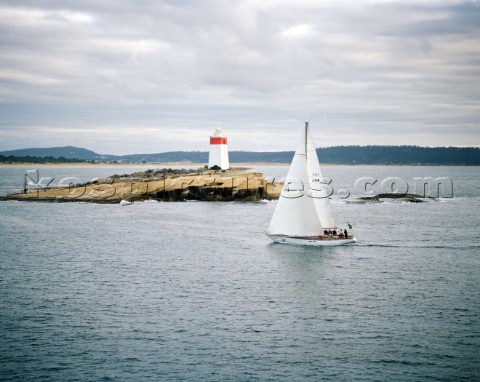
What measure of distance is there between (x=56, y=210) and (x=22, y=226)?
1684cm

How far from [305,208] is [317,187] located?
2.11 m

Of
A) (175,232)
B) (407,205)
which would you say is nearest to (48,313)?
(175,232)

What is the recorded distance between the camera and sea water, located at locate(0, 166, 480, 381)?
73.3 feet

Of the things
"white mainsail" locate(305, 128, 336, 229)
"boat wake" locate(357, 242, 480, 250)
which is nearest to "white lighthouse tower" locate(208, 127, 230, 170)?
"white mainsail" locate(305, 128, 336, 229)

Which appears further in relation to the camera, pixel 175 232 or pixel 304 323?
pixel 175 232

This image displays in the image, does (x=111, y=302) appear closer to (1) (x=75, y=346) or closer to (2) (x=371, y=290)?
(1) (x=75, y=346)

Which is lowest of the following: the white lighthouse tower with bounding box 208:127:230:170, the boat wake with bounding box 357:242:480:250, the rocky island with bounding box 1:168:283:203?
the boat wake with bounding box 357:242:480:250

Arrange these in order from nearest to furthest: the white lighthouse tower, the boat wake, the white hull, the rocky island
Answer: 1. the white hull
2. the boat wake
3. the rocky island
4. the white lighthouse tower

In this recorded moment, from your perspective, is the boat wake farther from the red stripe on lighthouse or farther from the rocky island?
the red stripe on lighthouse

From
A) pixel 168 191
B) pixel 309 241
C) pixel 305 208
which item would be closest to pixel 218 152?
pixel 168 191

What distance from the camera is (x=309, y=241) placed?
46812 millimetres

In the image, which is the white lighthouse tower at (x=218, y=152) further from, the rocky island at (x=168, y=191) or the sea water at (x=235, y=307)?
the sea water at (x=235, y=307)

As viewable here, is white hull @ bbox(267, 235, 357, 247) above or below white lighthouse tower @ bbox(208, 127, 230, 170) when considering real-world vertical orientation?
below

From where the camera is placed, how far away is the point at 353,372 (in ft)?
71.5
